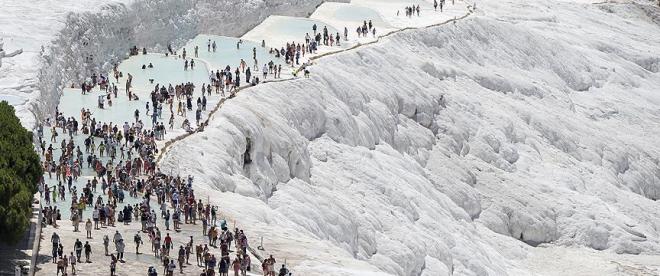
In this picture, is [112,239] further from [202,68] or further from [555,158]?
[555,158]

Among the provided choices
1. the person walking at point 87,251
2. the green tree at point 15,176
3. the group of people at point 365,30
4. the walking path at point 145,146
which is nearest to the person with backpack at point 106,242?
the walking path at point 145,146

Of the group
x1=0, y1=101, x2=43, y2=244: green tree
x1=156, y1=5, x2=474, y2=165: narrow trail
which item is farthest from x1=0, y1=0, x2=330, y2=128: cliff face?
x1=0, y1=101, x2=43, y2=244: green tree

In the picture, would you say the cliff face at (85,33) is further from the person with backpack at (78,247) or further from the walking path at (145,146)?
the person with backpack at (78,247)

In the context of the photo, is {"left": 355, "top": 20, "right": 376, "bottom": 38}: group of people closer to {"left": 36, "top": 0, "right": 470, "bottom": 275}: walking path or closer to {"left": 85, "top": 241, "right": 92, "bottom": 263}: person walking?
{"left": 36, "top": 0, "right": 470, "bottom": 275}: walking path

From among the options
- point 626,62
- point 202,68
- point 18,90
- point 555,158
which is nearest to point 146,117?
point 18,90

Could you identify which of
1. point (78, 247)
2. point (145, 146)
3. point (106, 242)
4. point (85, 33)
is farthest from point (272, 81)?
point (78, 247)

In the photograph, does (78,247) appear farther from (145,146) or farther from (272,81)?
(272,81)
